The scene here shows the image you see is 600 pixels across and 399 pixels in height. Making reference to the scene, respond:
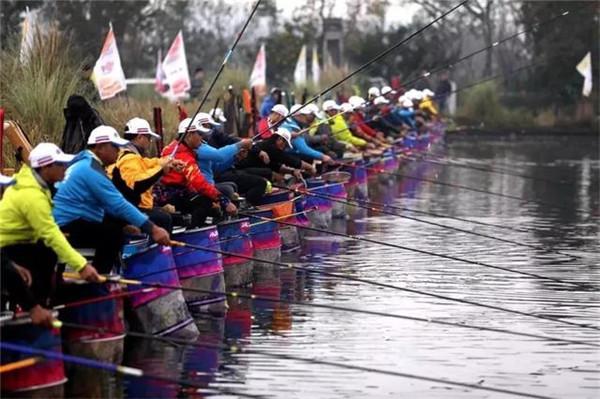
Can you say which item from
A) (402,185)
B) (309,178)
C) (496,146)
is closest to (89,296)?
(309,178)

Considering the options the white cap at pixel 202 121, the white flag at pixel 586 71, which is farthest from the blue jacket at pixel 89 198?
the white flag at pixel 586 71

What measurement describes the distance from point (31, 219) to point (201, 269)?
165 inches

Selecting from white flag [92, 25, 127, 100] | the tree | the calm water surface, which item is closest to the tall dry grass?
the calm water surface

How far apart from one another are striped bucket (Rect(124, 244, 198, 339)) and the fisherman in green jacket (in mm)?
1718

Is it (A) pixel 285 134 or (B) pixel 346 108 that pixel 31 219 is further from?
(B) pixel 346 108

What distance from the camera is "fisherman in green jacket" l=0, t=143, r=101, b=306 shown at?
38.1 ft

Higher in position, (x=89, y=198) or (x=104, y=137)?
(x=104, y=137)

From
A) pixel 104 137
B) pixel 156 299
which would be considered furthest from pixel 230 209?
pixel 104 137

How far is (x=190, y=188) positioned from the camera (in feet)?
55.6

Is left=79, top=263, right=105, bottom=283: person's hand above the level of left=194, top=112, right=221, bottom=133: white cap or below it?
below

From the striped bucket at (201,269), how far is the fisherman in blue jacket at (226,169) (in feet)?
4.84

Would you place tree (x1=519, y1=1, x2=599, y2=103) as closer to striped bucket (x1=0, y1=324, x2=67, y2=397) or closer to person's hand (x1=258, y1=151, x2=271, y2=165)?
person's hand (x1=258, y1=151, x2=271, y2=165)

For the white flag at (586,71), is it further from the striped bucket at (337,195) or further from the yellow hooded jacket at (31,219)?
the yellow hooded jacket at (31,219)

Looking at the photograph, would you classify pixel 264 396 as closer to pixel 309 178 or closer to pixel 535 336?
pixel 535 336
